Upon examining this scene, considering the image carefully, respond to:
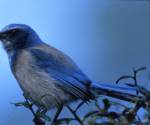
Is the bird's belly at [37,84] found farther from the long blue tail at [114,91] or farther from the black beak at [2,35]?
the long blue tail at [114,91]

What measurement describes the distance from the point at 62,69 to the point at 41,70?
0.09 meters

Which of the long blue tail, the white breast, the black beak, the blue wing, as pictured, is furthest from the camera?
the black beak

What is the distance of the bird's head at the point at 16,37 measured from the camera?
2295mm

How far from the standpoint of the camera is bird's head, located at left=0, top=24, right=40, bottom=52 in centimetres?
229

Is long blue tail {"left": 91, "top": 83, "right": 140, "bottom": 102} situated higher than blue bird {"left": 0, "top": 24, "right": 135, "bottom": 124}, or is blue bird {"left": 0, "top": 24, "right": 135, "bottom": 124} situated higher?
long blue tail {"left": 91, "top": 83, "right": 140, "bottom": 102}

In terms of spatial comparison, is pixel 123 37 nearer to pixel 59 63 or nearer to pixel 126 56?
pixel 126 56

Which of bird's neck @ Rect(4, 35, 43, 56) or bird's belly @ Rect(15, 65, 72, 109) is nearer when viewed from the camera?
bird's belly @ Rect(15, 65, 72, 109)

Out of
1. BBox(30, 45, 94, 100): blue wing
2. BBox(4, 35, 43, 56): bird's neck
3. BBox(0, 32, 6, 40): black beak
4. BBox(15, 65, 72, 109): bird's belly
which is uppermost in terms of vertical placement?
BBox(0, 32, 6, 40): black beak

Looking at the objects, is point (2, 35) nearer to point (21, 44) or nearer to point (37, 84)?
point (21, 44)

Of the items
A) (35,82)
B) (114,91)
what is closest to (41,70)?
(35,82)

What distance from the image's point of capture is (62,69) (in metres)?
2.19

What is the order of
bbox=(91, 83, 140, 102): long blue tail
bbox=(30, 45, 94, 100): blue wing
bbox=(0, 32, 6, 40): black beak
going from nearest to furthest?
bbox=(91, 83, 140, 102): long blue tail, bbox=(30, 45, 94, 100): blue wing, bbox=(0, 32, 6, 40): black beak

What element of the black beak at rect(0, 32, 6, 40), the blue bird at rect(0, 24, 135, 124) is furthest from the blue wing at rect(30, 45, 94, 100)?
the black beak at rect(0, 32, 6, 40)

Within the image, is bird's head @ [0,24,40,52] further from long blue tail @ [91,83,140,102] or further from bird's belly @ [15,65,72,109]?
long blue tail @ [91,83,140,102]
